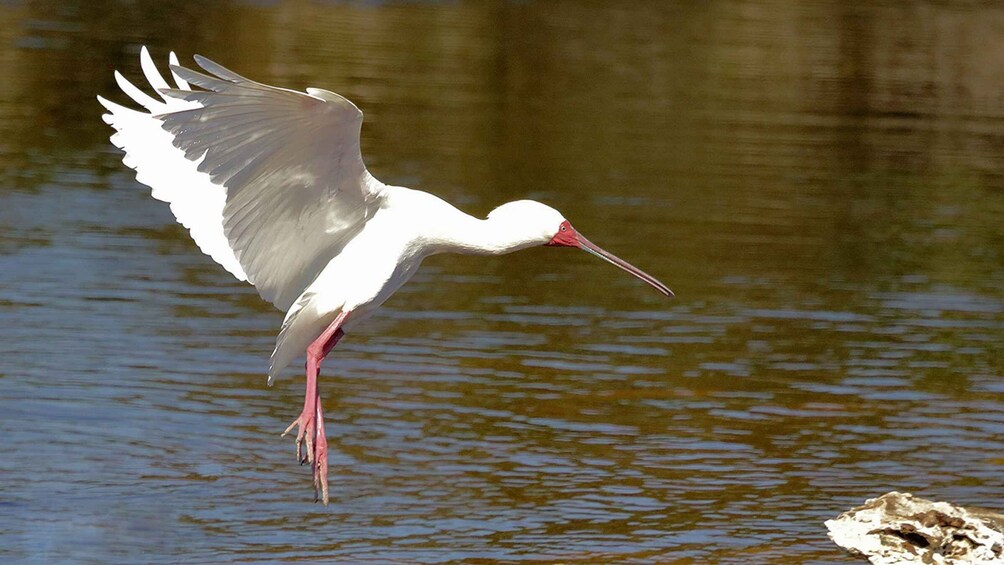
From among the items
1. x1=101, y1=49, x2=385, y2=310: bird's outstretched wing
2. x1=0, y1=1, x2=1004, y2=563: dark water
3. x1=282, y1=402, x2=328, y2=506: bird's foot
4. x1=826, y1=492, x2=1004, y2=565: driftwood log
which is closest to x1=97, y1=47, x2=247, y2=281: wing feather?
x1=101, y1=49, x2=385, y2=310: bird's outstretched wing

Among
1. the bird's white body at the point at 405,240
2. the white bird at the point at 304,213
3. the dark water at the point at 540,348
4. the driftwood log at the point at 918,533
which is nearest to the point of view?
the driftwood log at the point at 918,533

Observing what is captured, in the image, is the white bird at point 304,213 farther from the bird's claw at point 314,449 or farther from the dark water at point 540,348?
the dark water at point 540,348

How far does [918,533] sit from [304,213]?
3326 millimetres

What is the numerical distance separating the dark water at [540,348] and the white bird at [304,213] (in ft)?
4.21

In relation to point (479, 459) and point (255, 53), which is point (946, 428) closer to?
point (479, 459)

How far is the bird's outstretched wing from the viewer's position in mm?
8203

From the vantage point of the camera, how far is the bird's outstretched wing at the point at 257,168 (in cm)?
820

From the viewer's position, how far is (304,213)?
9.15m

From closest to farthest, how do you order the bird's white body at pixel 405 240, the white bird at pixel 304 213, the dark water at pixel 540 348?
the white bird at pixel 304 213
the bird's white body at pixel 405 240
the dark water at pixel 540 348

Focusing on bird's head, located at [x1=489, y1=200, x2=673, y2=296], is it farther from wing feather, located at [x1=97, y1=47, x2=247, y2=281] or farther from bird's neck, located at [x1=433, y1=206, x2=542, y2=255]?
wing feather, located at [x1=97, y1=47, x2=247, y2=281]

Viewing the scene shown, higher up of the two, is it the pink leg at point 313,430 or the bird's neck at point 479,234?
the bird's neck at point 479,234

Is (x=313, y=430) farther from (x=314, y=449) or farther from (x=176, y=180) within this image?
(x=176, y=180)

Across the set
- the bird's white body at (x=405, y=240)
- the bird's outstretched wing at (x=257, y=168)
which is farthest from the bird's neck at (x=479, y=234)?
the bird's outstretched wing at (x=257, y=168)

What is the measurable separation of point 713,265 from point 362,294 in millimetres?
8260
